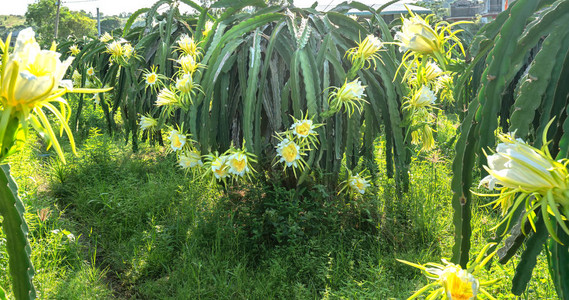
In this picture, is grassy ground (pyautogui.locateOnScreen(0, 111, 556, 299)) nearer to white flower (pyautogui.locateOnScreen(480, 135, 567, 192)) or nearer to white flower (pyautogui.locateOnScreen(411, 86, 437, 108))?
white flower (pyautogui.locateOnScreen(411, 86, 437, 108))

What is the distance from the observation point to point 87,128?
4215 mm

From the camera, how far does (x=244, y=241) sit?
2.10m

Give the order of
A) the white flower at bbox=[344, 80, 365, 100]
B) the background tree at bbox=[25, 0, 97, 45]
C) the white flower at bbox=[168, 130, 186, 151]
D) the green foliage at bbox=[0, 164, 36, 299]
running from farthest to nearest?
the background tree at bbox=[25, 0, 97, 45]
the white flower at bbox=[168, 130, 186, 151]
the white flower at bbox=[344, 80, 365, 100]
the green foliage at bbox=[0, 164, 36, 299]

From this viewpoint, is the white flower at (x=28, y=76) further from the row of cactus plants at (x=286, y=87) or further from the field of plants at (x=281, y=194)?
the row of cactus plants at (x=286, y=87)

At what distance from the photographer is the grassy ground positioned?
181 cm

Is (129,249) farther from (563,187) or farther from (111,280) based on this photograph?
(563,187)

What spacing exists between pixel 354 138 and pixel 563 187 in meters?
1.51

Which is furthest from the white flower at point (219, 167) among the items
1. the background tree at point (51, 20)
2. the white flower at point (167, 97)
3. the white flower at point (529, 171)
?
the background tree at point (51, 20)

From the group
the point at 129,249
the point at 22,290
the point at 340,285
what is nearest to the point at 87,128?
the point at 129,249

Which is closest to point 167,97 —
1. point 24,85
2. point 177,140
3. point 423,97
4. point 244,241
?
point 177,140

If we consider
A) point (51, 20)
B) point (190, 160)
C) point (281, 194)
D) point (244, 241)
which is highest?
point (51, 20)

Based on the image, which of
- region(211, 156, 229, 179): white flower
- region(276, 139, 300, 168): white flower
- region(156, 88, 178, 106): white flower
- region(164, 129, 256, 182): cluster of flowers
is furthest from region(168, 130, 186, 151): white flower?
region(276, 139, 300, 168): white flower

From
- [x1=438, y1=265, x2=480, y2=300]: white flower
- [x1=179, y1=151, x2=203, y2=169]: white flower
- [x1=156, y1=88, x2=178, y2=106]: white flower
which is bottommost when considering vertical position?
[x1=179, y1=151, x2=203, y2=169]: white flower

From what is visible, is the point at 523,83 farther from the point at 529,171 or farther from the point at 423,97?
the point at 423,97
